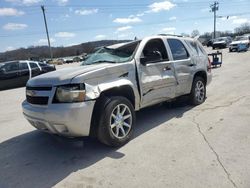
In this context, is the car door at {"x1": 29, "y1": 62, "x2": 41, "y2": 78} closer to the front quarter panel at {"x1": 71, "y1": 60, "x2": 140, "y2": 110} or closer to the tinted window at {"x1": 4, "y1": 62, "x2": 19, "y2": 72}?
the tinted window at {"x1": 4, "y1": 62, "x2": 19, "y2": 72}

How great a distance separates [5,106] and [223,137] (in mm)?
6945

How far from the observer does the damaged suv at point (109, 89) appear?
3852 millimetres

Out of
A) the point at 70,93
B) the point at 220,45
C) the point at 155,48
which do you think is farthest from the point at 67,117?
the point at 220,45

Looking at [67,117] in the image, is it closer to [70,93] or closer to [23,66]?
[70,93]

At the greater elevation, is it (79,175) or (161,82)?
(161,82)

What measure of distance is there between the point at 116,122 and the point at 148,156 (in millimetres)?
786

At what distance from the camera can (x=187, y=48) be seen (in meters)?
6.38

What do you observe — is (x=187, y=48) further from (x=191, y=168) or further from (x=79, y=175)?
(x=79, y=175)

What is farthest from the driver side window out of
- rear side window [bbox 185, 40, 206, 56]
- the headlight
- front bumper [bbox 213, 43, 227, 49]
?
front bumper [bbox 213, 43, 227, 49]

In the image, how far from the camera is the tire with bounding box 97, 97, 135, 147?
13.4ft

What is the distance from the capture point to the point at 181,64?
5938mm

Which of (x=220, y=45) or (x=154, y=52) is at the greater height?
(x=154, y=52)

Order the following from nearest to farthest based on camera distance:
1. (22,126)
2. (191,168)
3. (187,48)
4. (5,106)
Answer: (191,168)
(22,126)
(187,48)
(5,106)

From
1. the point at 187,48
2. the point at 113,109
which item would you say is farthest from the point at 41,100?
the point at 187,48
